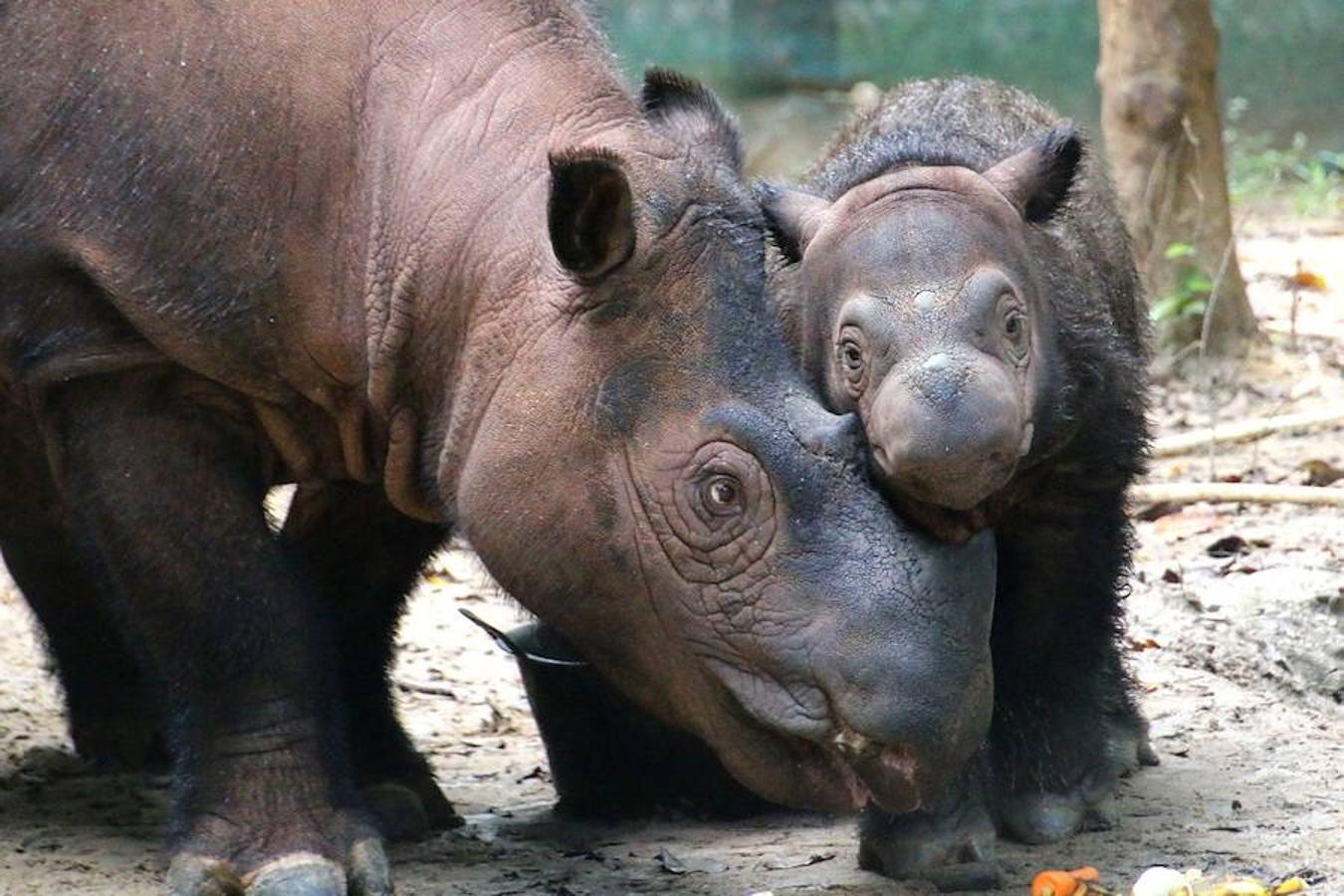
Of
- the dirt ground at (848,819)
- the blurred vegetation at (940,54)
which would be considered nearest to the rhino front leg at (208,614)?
the dirt ground at (848,819)

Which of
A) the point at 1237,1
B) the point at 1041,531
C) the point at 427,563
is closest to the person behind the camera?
the point at 1041,531

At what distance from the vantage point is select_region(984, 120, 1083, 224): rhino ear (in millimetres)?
5168

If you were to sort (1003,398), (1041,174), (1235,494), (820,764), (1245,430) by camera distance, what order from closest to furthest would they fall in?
(1003,398)
(820,764)
(1041,174)
(1235,494)
(1245,430)

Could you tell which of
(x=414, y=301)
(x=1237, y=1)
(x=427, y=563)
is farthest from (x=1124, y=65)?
(x=1237, y=1)

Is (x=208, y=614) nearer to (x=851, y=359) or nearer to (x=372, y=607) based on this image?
(x=372, y=607)

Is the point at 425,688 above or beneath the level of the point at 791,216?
beneath

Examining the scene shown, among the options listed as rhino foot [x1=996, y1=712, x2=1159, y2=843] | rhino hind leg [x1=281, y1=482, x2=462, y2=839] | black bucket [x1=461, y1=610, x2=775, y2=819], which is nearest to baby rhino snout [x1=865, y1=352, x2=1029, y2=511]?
rhino foot [x1=996, y1=712, x2=1159, y2=843]

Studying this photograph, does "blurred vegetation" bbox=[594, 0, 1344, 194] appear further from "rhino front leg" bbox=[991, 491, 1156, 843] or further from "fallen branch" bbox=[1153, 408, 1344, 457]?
"rhino front leg" bbox=[991, 491, 1156, 843]

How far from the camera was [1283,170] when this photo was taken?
52.5ft

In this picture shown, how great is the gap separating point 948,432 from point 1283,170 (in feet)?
41.3

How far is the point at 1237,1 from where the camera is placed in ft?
58.3

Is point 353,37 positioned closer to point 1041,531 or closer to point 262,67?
point 262,67

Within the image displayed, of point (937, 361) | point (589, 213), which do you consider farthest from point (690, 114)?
point (937, 361)

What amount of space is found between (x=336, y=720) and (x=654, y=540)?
109 cm
